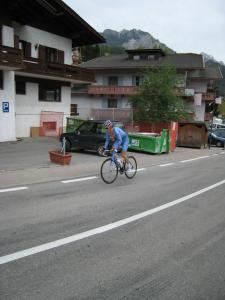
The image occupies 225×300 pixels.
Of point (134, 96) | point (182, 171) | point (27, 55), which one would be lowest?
point (182, 171)

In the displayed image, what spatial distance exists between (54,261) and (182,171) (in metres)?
10.3

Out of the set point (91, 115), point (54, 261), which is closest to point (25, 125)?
point (91, 115)

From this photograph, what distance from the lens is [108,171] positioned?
36.1 feet

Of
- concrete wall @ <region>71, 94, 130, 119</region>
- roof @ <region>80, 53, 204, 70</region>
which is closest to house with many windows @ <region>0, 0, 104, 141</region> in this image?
roof @ <region>80, 53, 204, 70</region>

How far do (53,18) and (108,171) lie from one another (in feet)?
64.6

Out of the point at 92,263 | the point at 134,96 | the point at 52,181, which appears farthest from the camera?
the point at 134,96

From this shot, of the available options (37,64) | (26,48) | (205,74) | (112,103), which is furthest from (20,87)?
(205,74)

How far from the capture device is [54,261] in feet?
16.0

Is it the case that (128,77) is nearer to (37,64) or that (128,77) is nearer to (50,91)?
(50,91)

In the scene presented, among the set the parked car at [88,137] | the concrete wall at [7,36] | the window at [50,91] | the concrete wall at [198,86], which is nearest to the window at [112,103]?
the concrete wall at [198,86]

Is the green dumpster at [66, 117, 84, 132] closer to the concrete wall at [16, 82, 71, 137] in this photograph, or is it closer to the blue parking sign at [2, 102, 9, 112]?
the concrete wall at [16, 82, 71, 137]

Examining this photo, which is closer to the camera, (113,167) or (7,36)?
(113,167)

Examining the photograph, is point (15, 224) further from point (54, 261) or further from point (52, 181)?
point (52, 181)

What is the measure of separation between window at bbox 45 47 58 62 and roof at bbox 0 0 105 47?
1.33 meters
